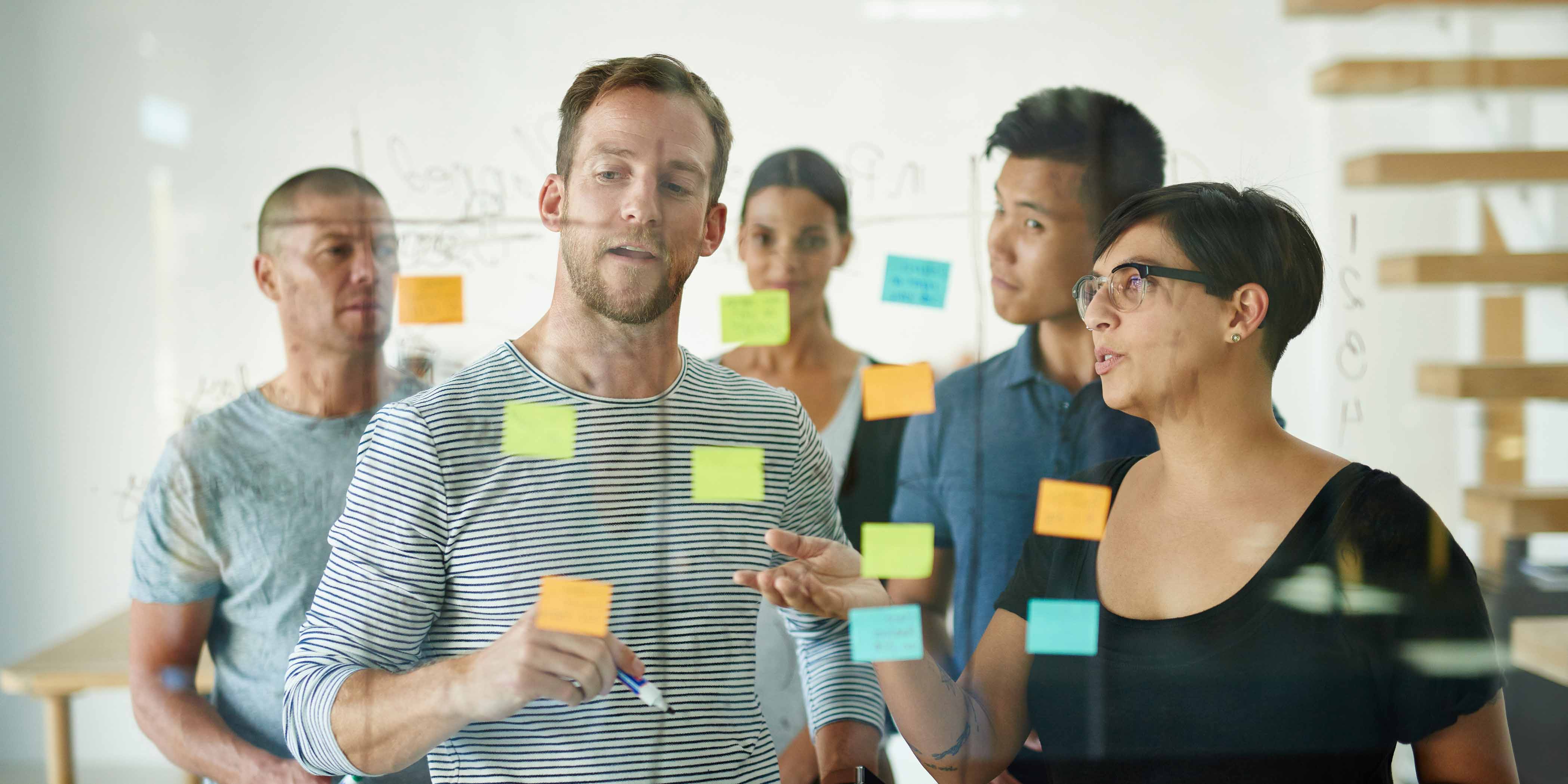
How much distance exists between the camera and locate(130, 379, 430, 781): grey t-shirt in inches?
54.1

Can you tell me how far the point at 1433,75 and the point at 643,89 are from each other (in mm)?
1176

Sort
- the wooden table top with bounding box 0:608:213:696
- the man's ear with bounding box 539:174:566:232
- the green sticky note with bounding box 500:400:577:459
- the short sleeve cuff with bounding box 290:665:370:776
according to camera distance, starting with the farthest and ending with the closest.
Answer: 1. the wooden table top with bounding box 0:608:213:696
2. the man's ear with bounding box 539:174:566:232
3. the green sticky note with bounding box 500:400:577:459
4. the short sleeve cuff with bounding box 290:665:370:776

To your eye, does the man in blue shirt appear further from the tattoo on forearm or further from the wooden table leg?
the wooden table leg

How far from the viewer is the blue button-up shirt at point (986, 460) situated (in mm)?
1452

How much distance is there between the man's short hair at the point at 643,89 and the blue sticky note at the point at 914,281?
0.28m

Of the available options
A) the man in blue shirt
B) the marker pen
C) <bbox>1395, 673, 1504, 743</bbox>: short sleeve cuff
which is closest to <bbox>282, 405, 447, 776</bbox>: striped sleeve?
the marker pen

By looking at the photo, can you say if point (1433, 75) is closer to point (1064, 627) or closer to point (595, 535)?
point (1064, 627)

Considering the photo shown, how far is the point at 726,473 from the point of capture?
1294 mm

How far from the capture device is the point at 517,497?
3.90 ft

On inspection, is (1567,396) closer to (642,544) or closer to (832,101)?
(832,101)

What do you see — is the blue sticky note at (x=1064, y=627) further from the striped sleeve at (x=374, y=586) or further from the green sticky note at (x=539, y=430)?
the striped sleeve at (x=374, y=586)

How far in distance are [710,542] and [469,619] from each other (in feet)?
1.00

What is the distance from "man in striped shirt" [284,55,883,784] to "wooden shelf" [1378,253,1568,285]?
903 millimetres

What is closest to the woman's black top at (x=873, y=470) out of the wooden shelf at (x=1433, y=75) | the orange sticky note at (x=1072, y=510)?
the orange sticky note at (x=1072, y=510)
